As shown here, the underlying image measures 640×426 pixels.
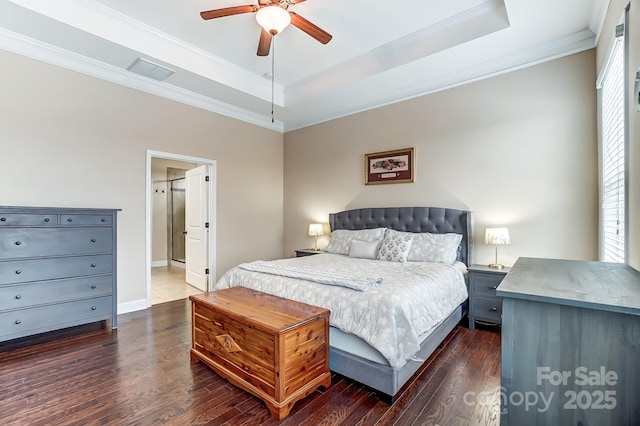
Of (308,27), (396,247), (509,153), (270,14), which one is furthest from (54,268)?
(509,153)

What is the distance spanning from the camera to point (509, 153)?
3.56m

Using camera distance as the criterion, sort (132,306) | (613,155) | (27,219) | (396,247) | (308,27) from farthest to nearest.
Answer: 1. (132,306)
2. (396,247)
3. (27,219)
4. (308,27)
5. (613,155)

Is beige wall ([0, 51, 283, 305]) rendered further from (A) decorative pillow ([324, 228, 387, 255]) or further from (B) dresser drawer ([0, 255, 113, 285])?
(A) decorative pillow ([324, 228, 387, 255])

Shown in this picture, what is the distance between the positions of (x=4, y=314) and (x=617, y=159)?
5158 millimetres

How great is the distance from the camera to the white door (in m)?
4.83

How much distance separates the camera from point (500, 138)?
362 cm

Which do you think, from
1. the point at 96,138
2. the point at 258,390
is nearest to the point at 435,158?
the point at 258,390

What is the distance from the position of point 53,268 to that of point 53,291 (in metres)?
0.22

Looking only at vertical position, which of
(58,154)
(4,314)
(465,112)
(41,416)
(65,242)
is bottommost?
(41,416)

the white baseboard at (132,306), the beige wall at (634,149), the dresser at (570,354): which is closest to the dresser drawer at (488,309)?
the beige wall at (634,149)

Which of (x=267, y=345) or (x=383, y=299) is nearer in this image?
(x=267, y=345)

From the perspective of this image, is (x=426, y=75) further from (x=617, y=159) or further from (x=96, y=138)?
(x=96, y=138)

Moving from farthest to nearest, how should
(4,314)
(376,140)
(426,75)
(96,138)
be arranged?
(376,140), (426,75), (96,138), (4,314)

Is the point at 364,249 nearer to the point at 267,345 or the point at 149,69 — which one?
the point at 267,345
